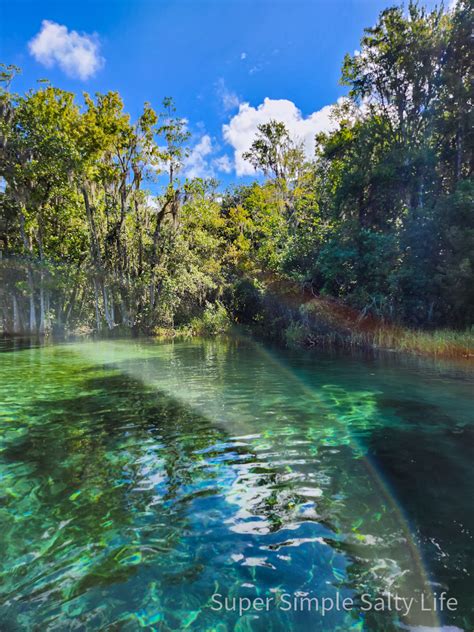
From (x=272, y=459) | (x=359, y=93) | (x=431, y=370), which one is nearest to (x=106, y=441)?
(x=272, y=459)

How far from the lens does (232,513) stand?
400 cm

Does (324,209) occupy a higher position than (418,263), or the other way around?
(324,209)

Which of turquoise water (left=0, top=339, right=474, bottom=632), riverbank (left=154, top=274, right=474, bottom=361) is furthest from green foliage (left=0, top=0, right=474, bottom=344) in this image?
turquoise water (left=0, top=339, right=474, bottom=632)

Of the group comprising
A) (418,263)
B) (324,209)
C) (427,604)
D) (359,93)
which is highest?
(359,93)

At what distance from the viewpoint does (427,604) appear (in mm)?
2752

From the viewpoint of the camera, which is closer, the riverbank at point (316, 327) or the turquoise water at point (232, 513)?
the turquoise water at point (232, 513)

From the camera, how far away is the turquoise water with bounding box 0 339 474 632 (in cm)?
276

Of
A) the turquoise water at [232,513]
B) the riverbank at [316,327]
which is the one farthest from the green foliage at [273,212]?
the turquoise water at [232,513]

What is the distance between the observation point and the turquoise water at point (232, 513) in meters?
2.76

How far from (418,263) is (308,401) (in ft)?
43.2

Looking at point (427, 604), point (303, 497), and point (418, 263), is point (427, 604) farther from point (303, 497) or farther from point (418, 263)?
point (418, 263)

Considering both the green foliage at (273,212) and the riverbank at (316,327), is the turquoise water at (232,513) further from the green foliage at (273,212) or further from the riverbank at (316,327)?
the green foliage at (273,212)

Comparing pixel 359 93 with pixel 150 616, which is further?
pixel 359 93

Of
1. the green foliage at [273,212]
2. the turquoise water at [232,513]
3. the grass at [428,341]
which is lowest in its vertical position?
the turquoise water at [232,513]
